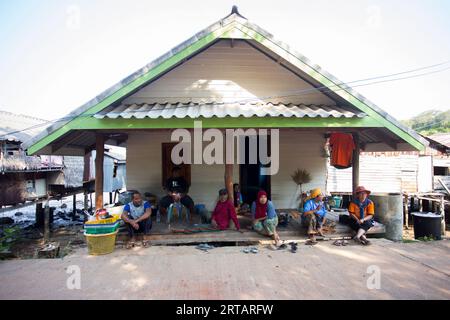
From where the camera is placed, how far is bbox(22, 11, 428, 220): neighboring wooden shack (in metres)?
5.51

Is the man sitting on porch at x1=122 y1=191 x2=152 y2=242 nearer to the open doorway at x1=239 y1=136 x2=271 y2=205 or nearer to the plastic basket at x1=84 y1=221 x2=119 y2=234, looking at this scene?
the plastic basket at x1=84 y1=221 x2=119 y2=234

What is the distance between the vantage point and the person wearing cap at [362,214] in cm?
594

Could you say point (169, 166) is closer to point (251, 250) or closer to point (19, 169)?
point (251, 250)

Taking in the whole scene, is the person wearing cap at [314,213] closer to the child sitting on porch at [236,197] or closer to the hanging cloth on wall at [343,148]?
the hanging cloth on wall at [343,148]

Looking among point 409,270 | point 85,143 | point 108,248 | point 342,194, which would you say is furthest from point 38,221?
point 342,194

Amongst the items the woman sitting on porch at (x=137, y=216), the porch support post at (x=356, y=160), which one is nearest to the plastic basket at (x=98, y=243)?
the woman sitting on porch at (x=137, y=216)

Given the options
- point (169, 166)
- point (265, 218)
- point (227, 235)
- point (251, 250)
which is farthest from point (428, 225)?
point (169, 166)

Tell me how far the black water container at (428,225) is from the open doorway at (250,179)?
13.8ft

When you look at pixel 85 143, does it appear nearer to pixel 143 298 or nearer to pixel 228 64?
pixel 228 64

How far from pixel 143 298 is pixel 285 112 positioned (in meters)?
4.36

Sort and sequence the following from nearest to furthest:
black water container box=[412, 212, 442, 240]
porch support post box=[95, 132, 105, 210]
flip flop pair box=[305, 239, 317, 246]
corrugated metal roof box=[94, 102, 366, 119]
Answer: corrugated metal roof box=[94, 102, 366, 119] → flip flop pair box=[305, 239, 317, 246] → porch support post box=[95, 132, 105, 210] → black water container box=[412, 212, 442, 240]

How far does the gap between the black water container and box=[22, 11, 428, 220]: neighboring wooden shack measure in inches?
75.5

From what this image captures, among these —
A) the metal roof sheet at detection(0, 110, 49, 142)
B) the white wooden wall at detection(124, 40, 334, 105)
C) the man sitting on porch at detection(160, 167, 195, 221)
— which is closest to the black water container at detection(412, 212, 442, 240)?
the white wooden wall at detection(124, 40, 334, 105)
